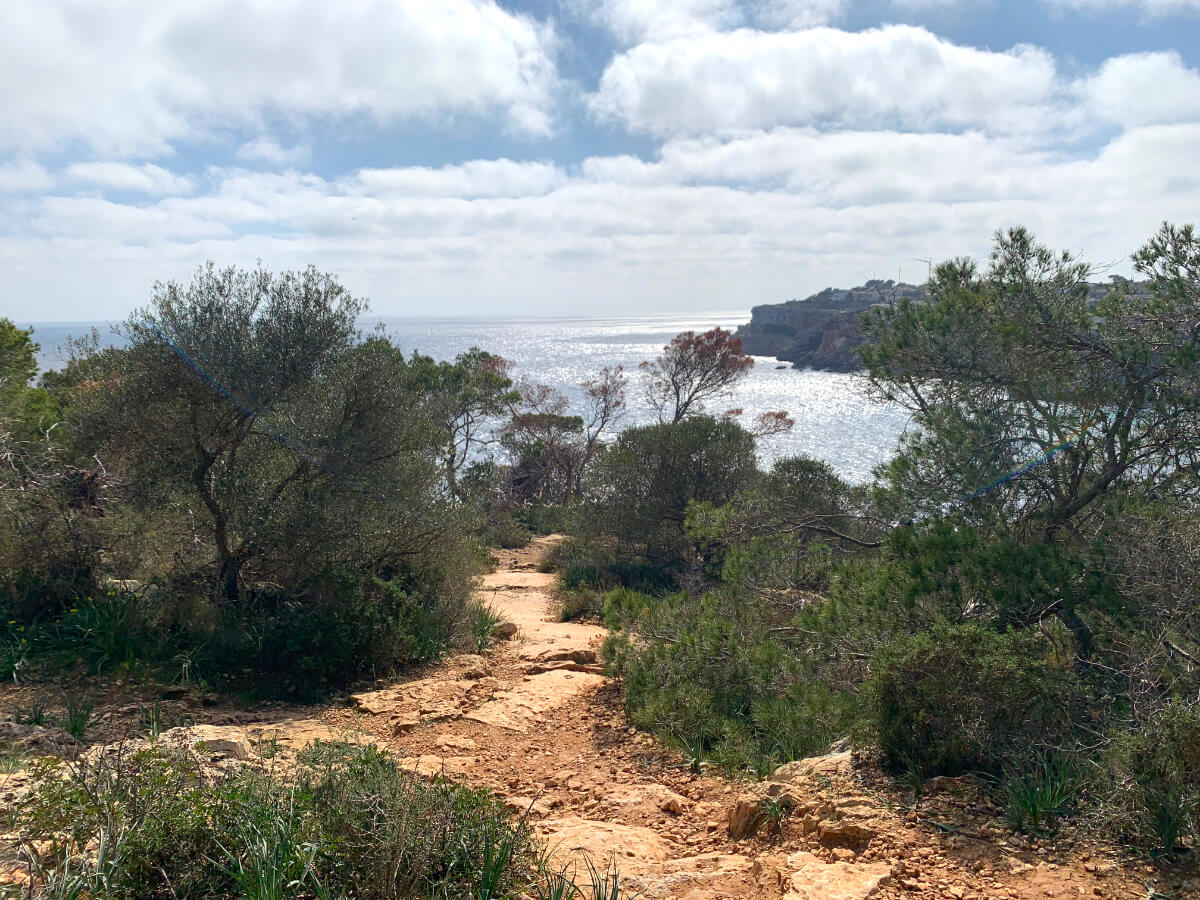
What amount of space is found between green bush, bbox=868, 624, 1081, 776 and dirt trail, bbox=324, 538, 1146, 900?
0.78 ft

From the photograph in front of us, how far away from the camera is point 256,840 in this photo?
10.9ft

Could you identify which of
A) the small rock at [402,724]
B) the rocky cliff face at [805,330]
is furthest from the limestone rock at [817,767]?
the rocky cliff face at [805,330]

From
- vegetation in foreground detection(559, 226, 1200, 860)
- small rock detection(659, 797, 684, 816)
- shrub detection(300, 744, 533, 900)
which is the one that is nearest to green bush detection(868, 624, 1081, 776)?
vegetation in foreground detection(559, 226, 1200, 860)

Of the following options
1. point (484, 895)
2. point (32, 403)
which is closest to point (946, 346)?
point (484, 895)

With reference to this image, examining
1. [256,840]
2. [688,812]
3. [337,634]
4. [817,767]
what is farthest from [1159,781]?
[337,634]

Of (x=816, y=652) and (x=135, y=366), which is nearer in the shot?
(x=816, y=652)

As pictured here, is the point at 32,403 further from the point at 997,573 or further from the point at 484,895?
the point at 997,573

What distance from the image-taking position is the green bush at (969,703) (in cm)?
445

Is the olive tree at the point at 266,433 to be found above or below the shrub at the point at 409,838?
above

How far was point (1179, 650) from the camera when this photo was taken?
4.34 metres

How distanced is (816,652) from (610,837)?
8.66ft

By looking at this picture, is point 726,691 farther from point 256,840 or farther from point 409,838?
point 256,840

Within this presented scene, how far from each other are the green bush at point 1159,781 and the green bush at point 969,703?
58 centimetres

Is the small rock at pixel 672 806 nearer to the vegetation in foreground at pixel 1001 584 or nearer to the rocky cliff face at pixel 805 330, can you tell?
the vegetation in foreground at pixel 1001 584
